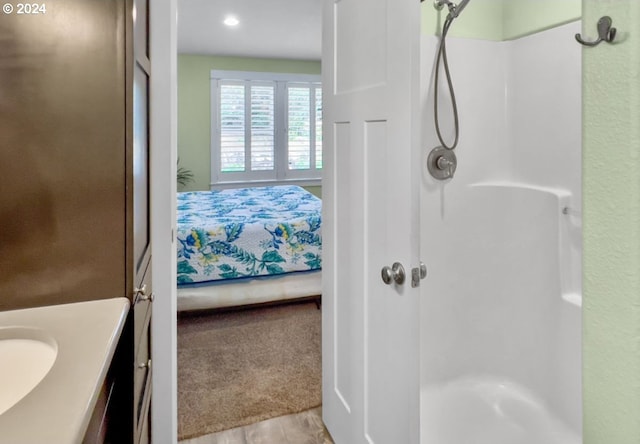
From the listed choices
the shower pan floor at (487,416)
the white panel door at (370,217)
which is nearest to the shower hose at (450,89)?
the white panel door at (370,217)

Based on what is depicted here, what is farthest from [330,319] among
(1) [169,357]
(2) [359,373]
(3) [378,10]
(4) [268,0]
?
(4) [268,0]

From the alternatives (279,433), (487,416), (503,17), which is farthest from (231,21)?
(487,416)

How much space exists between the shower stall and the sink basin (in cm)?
148

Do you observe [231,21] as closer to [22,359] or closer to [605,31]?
[22,359]

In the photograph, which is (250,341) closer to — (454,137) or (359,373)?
(359,373)

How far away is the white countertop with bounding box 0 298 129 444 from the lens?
58cm

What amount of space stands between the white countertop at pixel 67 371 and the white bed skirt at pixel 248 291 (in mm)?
2167

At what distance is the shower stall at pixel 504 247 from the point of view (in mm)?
1828

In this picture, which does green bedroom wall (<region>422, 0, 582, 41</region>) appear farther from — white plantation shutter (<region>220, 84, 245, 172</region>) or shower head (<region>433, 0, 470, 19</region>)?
white plantation shutter (<region>220, 84, 245, 172</region>)

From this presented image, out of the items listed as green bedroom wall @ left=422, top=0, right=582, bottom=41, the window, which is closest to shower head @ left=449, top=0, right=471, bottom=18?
green bedroom wall @ left=422, top=0, right=582, bottom=41

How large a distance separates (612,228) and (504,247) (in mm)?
1500

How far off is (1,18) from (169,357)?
1164 mm

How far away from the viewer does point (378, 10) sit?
1317mm

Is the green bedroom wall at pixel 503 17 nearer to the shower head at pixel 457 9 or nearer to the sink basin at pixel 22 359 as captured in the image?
the shower head at pixel 457 9
